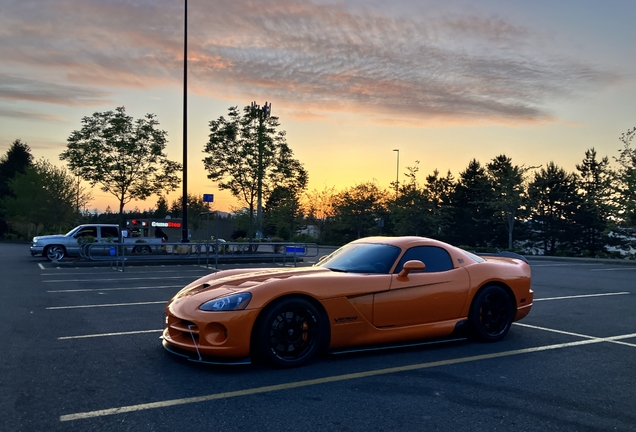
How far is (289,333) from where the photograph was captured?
5.29 meters

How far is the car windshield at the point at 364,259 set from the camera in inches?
243

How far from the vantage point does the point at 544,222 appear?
143 ft

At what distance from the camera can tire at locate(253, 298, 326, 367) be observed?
5152 mm

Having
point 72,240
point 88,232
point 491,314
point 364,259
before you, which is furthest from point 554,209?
point 364,259

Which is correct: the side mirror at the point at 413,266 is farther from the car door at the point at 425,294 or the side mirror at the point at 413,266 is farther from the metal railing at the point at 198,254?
the metal railing at the point at 198,254

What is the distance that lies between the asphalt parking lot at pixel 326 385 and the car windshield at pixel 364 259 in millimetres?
940

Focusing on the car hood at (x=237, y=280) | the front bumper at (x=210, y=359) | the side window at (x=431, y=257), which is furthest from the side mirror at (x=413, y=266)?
the front bumper at (x=210, y=359)

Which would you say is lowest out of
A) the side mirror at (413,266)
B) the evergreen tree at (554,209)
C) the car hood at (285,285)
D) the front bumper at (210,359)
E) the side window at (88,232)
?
the front bumper at (210,359)

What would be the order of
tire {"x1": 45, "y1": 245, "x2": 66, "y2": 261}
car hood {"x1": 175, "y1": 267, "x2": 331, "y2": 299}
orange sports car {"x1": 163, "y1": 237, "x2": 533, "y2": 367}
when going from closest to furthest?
orange sports car {"x1": 163, "y1": 237, "x2": 533, "y2": 367} < car hood {"x1": 175, "y1": 267, "x2": 331, "y2": 299} < tire {"x1": 45, "y1": 245, "x2": 66, "y2": 261}

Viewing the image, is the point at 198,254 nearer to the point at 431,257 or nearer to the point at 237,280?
the point at 237,280

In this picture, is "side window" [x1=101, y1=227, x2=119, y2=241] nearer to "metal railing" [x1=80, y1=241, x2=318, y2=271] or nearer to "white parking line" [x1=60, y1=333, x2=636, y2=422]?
"metal railing" [x1=80, y1=241, x2=318, y2=271]

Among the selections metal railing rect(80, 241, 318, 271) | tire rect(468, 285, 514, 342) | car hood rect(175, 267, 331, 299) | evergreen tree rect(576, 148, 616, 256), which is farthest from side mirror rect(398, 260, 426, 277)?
evergreen tree rect(576, 148, 616, 256)

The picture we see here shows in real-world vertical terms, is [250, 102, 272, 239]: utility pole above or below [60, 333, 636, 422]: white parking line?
above

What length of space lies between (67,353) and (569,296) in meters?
9.92
